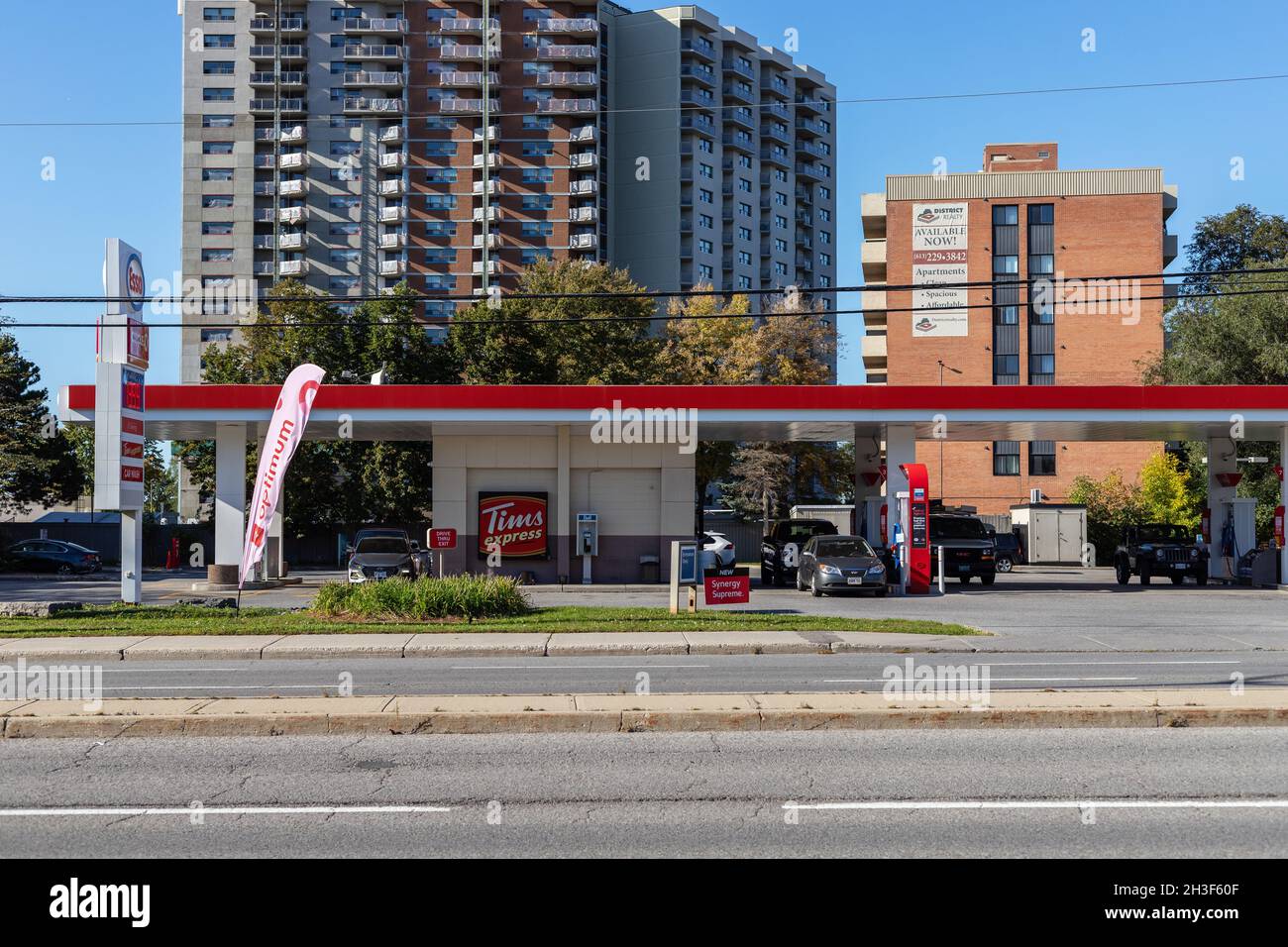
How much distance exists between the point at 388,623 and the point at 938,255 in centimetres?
5877

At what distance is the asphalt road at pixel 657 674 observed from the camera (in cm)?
1314

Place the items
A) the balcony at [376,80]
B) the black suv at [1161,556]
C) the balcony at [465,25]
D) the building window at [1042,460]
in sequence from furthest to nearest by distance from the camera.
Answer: the balcony at [376,80], the balcony at [465,25], the building window at [1042,460], the black suv at [1161,556]

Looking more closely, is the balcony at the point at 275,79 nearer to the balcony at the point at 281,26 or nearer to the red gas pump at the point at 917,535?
the balcony at the point at 281,26

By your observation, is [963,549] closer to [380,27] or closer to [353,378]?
[353,378]

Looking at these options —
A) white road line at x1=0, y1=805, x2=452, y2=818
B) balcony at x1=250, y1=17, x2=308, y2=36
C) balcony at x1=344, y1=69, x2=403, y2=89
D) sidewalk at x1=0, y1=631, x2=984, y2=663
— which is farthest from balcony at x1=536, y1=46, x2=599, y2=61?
white road line at x1=0, y1=805, x2=452, y2=818

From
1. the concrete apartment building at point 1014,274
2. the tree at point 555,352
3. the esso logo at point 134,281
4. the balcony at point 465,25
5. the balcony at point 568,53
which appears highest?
the balcony at point 465,25

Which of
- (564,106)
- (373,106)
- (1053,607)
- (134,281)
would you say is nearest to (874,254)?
(564,106)

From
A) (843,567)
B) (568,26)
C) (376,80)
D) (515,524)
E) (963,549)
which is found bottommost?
(843,567)

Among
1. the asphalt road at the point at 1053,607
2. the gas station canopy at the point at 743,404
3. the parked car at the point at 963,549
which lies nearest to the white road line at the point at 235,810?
the asphalt road at the point at 1053,607

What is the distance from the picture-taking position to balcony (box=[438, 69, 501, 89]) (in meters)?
98.7

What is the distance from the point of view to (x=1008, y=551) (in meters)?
50.7

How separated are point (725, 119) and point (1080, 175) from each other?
46.7 meters

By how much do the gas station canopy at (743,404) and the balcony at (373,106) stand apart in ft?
244
